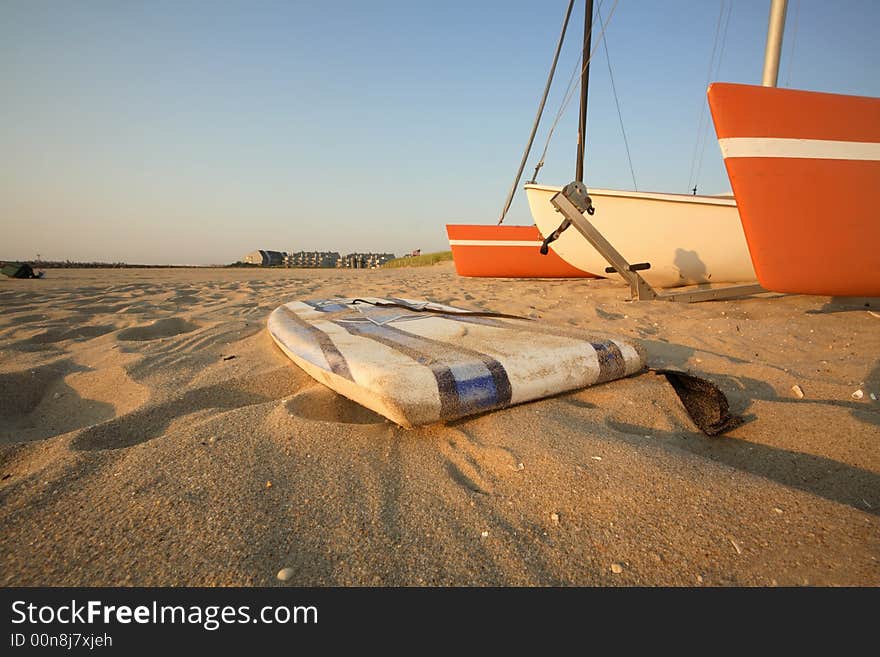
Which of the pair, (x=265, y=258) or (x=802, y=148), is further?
(x=265, y=258)

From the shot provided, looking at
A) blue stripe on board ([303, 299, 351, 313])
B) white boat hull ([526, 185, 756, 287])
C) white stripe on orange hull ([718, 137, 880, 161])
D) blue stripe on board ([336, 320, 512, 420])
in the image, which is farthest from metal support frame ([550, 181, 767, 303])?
blue stripe on board ([336, 320, 512, 420])

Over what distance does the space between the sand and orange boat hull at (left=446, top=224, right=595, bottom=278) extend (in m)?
4.68

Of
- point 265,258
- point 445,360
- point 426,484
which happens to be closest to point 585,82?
point 445,360

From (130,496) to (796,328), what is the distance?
3.42 metres

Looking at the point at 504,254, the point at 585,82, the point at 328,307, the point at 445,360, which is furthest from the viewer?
the point at 504,254

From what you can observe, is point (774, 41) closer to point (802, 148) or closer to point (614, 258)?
point (802, 148)

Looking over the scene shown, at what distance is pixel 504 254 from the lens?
666 centimetres

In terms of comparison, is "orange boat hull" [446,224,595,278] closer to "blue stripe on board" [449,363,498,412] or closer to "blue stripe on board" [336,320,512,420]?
"blue stripe on board" [336,320,512,420]

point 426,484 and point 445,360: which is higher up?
point 445,360

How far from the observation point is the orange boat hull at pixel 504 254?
6.50 metres

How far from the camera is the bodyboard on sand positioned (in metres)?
1.26

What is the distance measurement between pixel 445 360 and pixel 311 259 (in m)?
17.6

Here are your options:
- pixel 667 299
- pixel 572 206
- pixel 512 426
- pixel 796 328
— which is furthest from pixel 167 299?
pixel 796 328
